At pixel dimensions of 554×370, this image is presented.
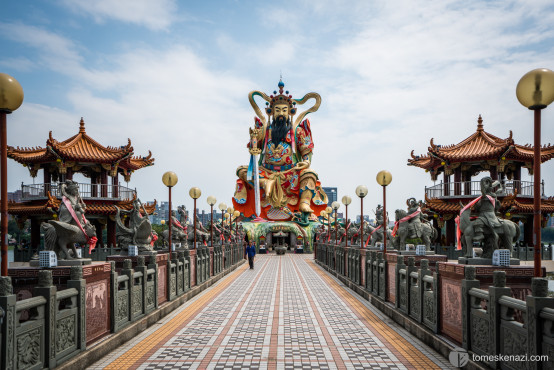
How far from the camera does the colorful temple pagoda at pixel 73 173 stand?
26516 millimetres

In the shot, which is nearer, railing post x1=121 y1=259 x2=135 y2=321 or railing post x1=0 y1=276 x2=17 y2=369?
railing post x1=0 y1=276 x2=17 y2=369

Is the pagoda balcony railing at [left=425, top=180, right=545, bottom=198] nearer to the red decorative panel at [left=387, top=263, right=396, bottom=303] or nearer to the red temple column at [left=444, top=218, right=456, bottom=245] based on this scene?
the red temple column at [left=444, top=218, right=456, bottom=245]

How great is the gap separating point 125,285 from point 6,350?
3.79 m

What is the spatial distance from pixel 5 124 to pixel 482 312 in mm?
5563

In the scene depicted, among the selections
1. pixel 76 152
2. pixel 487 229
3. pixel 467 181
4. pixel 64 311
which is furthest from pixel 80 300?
pixel 467 181

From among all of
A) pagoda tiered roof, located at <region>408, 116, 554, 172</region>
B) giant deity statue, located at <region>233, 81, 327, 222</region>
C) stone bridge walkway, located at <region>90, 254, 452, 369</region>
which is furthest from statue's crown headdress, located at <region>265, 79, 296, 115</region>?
stone bridge walkway, located at <region>90, 254, 452, 369</region>

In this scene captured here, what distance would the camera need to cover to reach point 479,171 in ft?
96.5

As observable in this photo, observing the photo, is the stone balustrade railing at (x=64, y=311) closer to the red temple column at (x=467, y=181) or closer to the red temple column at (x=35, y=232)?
the red temple column at (x=35, y=232)

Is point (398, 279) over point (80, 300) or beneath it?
beneath

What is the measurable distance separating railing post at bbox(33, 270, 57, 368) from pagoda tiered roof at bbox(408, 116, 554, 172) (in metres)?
25.9

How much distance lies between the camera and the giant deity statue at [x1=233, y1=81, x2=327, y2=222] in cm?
4262

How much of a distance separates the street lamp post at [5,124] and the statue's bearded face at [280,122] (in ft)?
125

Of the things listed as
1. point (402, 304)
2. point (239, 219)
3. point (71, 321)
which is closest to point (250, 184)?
point (239, 219)

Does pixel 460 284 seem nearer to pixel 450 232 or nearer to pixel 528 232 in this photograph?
pixel 450 232
